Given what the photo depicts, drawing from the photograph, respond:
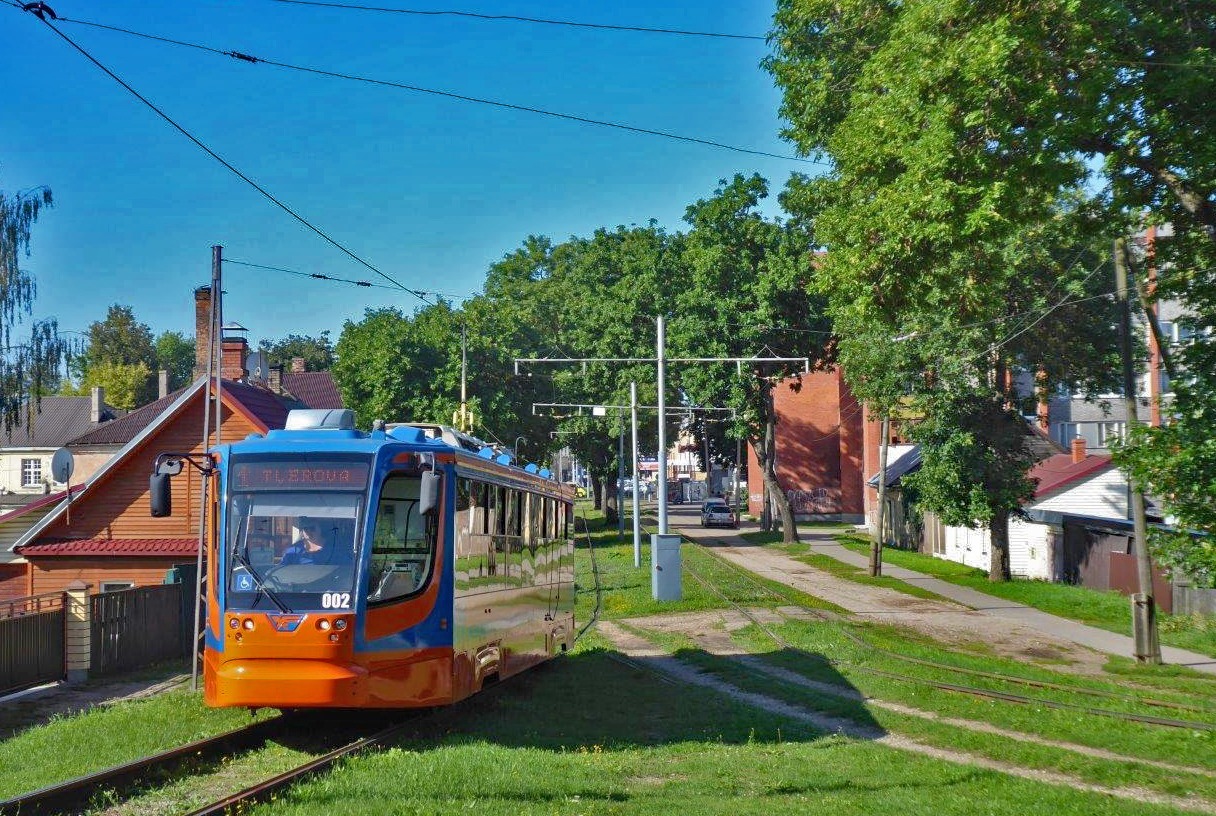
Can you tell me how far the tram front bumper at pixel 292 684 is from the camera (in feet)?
34.8

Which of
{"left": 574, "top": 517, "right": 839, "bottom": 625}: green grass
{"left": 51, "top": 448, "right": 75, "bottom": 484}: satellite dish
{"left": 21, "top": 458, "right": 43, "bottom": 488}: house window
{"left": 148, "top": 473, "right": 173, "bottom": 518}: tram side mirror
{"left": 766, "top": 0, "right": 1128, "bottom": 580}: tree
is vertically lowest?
{"left": 574, "top": 517, "right": 839, "bottom": 625}: green grass

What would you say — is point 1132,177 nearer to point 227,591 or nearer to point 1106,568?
point 227,591

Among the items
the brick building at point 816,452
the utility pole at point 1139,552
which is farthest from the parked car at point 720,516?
the utility pole at point 1139,552

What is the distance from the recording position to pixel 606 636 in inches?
941

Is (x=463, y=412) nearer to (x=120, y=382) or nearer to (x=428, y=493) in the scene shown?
(x=428, y=493)

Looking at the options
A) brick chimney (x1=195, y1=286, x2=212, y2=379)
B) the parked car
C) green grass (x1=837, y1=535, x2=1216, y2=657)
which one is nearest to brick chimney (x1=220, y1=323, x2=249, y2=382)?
brick chimney (x1=195, y1=286, x2=212, y2=379)

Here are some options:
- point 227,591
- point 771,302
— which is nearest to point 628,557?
point 771,302

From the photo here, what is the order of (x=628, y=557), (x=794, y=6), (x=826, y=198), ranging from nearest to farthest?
(x=794, y=6) < (x=826, y=198) < (x=628, y=557)

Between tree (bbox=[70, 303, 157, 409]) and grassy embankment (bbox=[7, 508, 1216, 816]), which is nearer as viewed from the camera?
grassy embankment (bbox=[7, 508, 1216, 816])

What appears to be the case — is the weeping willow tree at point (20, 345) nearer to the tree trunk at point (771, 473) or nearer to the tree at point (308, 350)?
the tree trunk at point (771, 473)

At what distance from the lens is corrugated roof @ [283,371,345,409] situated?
6825 cm

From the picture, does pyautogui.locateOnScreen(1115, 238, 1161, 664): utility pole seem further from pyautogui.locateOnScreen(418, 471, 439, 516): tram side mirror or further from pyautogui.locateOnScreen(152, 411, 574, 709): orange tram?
pyautogui.locateOnScreen(418, 471, 439, 516): tram side mirror

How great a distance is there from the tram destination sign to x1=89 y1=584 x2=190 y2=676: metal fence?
10665 millimetres

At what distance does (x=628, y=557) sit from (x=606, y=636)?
934 inches
